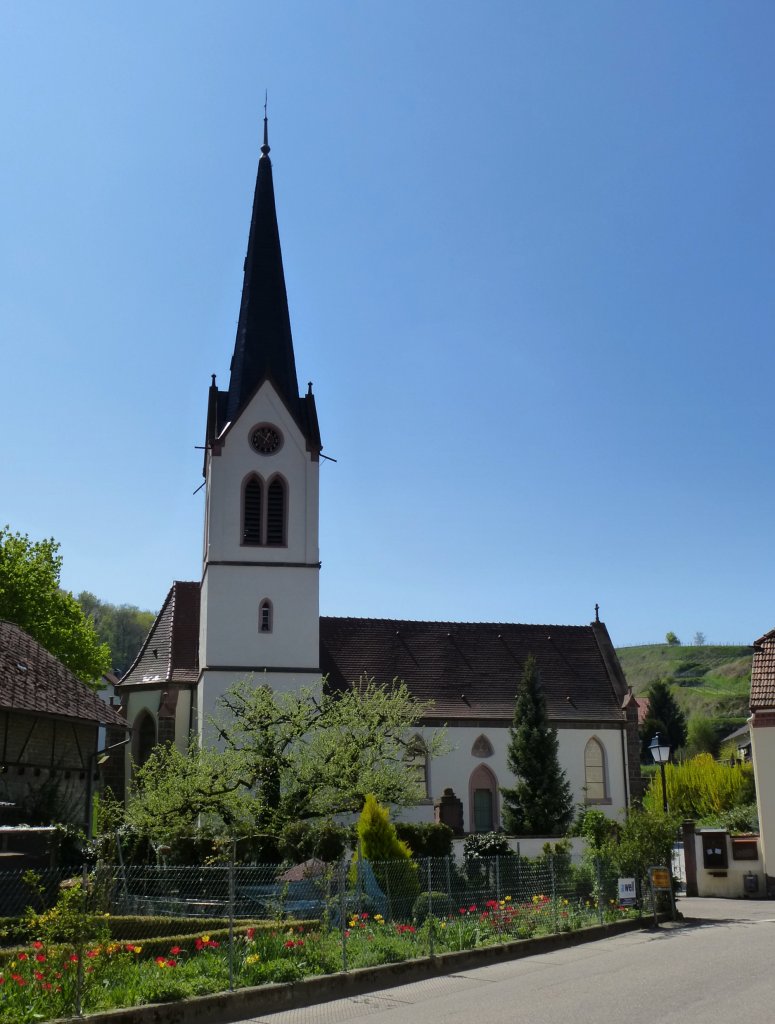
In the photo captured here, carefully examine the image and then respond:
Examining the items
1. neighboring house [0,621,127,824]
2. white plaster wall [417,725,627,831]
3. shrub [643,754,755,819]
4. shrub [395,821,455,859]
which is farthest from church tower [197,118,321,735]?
shrub [643,754,755,819]

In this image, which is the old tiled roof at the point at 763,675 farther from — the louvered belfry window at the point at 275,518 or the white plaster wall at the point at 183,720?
the white plaster wall at the point at 183,720

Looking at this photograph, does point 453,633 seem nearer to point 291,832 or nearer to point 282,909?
point 291,832

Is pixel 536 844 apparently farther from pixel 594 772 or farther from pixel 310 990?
pixel 310 990

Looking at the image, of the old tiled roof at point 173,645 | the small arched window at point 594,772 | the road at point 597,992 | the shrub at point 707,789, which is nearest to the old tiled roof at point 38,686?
the old tiled roof at point 173,645

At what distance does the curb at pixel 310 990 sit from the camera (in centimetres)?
1002

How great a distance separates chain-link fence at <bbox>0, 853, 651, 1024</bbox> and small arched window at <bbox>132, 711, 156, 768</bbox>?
17.3m

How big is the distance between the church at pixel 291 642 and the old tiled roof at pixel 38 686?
6.60m

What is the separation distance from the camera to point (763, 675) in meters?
29.3

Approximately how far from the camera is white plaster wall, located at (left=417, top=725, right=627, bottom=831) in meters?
39.0

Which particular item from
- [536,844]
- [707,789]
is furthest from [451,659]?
[707,789]

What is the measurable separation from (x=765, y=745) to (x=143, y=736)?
20.7m

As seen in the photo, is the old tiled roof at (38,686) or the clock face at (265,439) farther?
the clock face at (265,439)

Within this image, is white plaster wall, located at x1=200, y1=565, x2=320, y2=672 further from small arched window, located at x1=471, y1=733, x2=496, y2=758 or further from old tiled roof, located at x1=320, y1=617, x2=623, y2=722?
small arched window, located at x1=471, y1=733, x2=496, y2=758

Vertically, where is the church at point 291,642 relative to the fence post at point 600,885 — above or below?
above
